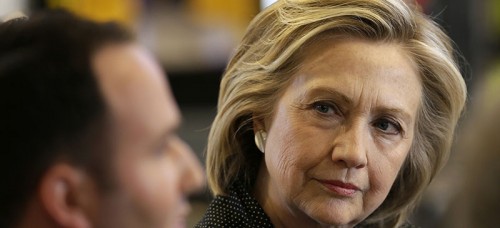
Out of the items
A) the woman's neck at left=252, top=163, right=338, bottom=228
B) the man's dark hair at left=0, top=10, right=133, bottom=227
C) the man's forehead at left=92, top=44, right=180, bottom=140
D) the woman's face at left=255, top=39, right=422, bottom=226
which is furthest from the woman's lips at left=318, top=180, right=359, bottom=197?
the man's dark hair at left=0, top=10, right=133, bottom=227

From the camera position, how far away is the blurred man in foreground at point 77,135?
1893 mm

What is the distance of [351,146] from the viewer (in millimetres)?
2674

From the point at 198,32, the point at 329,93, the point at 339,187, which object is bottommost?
the point at 198,32

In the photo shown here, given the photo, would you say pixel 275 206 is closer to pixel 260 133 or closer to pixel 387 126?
pixel 260 133

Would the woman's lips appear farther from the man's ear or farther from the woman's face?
the man's ear

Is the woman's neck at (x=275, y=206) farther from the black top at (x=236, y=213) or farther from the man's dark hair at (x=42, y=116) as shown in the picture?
the man's dark hair at (x=42, y=116)

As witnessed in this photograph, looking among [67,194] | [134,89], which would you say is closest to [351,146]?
[134,89]

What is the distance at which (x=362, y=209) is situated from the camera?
276 centimetres

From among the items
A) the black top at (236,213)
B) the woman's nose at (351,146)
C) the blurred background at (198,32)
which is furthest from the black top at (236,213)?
the blurred background at (198,32)

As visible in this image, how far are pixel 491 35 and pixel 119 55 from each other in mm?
5399

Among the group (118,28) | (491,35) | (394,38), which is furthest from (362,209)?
(491,35)

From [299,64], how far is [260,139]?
0.79ft

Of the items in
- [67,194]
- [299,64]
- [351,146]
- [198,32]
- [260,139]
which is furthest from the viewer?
[198,32]

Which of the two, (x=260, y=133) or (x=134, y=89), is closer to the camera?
(x=134, y=89)
